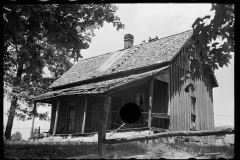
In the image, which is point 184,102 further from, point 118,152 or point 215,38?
point 215,38

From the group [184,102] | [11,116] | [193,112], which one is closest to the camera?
[11,116]

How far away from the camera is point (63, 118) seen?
19.7m

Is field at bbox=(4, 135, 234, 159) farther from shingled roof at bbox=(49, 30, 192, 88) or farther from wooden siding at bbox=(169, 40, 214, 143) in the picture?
shingled roof at bbox=(49, 30, 192, 88)

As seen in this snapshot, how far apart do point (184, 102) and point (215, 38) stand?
855 cm

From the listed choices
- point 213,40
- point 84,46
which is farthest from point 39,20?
point 213,40

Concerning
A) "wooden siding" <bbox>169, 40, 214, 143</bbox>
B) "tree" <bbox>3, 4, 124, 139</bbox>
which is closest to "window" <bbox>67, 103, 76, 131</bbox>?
"wooden siding" <bbox>169, 40, 214, 143</bbox>

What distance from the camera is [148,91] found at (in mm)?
15531

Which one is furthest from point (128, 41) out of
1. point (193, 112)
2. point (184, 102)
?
point (193, 112)

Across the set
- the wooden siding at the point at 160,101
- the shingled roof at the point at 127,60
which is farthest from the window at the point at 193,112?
the shingled roof at the point at 127,60

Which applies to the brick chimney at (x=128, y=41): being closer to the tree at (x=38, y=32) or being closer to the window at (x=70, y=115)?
the window at (x=70, y=115)

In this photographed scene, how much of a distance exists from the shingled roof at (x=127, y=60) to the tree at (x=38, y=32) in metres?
5.30

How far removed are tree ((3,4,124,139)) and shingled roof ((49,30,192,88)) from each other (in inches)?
209

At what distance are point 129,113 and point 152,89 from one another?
3.36 meters

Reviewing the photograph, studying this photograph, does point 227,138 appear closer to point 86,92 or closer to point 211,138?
point 211,138
